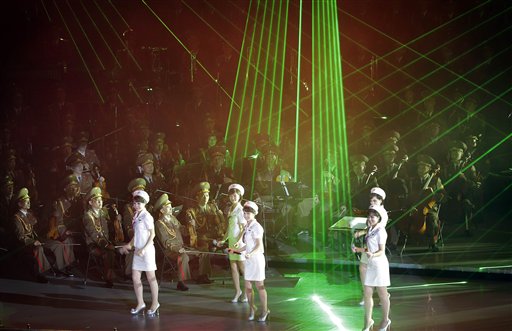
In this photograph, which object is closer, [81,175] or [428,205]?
[428,205]

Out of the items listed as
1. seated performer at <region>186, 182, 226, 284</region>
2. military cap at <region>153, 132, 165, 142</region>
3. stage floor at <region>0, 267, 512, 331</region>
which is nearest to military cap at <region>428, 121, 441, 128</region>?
stage floor at <region>0, 267, 512, 331</region>

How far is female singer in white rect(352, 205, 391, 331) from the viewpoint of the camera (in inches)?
326

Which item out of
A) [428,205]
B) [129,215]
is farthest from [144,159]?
[428,205]

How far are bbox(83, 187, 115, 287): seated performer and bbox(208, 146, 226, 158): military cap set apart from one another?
→ 358 cm

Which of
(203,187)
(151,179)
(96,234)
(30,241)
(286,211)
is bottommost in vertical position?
(30,241)

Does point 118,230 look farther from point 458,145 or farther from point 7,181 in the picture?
point 458,145

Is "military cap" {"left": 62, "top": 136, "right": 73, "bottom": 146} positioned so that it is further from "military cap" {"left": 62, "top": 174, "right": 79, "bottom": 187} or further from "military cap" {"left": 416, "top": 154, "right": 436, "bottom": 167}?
"military cap" {"left": 416, "top": 154, "right": 436, "bottom": 167}

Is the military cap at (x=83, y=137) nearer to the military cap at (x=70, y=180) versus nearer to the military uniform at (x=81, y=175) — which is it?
the military uniform at (x=81, y=175)

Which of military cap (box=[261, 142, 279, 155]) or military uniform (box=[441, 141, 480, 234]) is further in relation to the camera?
military cap (box=[261, 142, 279, 155])

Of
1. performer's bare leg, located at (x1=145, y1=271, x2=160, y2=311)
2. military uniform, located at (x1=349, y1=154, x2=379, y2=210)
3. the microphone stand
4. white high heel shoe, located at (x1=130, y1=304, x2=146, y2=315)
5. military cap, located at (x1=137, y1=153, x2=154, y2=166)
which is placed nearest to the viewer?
performer's bare leg, located at (x1=145, y1=271, x2=160, y2=311)

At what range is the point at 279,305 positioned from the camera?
10.4 meters

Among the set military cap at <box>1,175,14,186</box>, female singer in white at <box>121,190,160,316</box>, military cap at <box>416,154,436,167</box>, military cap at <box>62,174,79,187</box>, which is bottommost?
female singer in white at <box>121,190,160,316</box>

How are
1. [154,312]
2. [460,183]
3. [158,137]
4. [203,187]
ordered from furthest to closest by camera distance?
[158,137] < [460,183] < [203,187] < [154,312]

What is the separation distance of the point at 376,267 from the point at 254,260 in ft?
5.33
